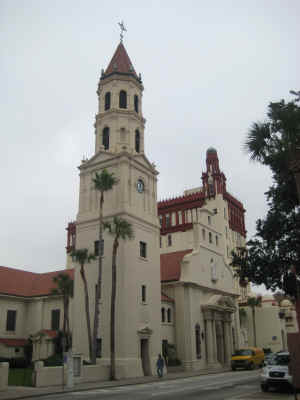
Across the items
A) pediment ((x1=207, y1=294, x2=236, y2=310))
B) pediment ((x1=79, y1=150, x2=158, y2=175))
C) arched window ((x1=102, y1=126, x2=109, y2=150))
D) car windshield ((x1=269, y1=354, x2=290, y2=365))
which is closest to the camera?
car windshield ((x1=269, y1=354, x2=290, y2=365))

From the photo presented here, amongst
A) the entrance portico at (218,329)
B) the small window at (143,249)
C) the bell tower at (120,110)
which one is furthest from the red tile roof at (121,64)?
the entrance portico at (218,329)

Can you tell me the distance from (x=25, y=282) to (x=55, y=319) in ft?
23.2

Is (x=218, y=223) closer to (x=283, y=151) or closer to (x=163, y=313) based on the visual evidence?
(x=163, y=313)

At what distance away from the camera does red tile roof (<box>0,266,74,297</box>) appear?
45.8 m

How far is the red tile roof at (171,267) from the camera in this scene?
4322 cm

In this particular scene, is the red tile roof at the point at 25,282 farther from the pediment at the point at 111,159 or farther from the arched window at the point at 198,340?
the arched window at the point at 198,340

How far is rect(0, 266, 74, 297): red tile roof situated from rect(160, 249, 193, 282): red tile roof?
34.0 feet

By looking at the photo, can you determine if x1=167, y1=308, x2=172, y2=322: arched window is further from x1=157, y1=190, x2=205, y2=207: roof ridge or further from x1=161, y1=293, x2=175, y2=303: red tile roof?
x1=157, y1=190, x2=205, y2=207: roof ridge

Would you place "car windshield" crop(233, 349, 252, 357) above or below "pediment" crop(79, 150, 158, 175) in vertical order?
below

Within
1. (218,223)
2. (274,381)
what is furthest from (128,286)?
(218,223)

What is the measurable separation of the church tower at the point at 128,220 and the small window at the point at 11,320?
40.6 feet

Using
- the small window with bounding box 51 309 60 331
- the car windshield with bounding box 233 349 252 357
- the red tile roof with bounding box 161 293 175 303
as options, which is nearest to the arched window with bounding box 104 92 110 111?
the red tile roof with bounding box 161 293 175 303

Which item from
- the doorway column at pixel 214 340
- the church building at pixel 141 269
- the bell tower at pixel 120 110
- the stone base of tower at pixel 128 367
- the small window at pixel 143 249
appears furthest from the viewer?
the doorway column at pixel 214 340

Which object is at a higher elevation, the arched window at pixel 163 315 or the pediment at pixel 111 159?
the pediment at pixel 111 159
